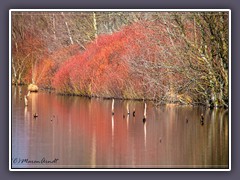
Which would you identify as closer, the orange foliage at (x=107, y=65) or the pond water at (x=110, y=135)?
the pond water at (x=110, y=135)

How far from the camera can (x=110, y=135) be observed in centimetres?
1184

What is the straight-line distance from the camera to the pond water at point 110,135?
35.5 feet

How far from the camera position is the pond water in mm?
10828

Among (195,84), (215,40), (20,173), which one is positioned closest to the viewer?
(20,173)

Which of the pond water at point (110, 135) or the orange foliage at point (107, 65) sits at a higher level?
the orange foliage at point (107, 65)

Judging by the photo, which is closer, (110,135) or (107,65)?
(110,135)

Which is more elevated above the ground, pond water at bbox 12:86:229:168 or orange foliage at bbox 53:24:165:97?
orange foliage at bbox 53:24:165:97

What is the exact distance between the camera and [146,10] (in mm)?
10922

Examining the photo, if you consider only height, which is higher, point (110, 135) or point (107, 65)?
point (107, 65)

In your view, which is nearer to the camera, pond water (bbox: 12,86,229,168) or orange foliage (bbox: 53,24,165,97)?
pond water (bbox: 12,86,229,168)
